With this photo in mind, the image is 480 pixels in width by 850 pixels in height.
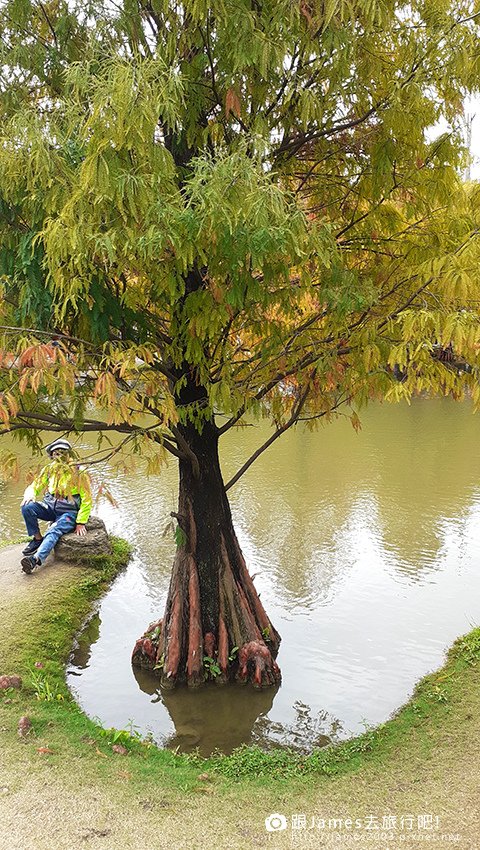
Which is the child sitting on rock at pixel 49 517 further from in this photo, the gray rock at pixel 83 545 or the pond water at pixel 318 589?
the pond water at pixel 318 589

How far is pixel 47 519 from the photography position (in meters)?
7.57

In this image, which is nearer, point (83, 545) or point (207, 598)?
point (207, 598)

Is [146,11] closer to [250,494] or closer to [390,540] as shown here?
[390,540]

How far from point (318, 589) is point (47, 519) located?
324 centimetres

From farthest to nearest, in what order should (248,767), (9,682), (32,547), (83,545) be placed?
(83,545) < (32,547) < (9,682) < (248,767)

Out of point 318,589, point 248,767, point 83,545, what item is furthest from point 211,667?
point 83,545

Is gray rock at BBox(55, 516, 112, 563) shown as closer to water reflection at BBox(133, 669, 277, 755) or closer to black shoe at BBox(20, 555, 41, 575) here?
black shoe at BBox(20, 555, 41, 575)

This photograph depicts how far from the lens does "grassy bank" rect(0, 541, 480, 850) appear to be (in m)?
3.52

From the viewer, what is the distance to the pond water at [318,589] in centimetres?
509

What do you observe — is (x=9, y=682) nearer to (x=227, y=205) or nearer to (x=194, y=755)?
(x=194, y=755)

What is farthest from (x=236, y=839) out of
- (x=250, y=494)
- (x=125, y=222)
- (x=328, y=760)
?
(x=250, y=494)

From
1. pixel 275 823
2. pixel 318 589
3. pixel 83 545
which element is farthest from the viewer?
pixel 83 545

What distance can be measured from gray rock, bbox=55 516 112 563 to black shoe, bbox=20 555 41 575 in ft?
1.55

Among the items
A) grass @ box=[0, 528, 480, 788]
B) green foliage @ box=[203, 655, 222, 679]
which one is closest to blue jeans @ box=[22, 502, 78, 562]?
grass @ box=[0, 528, 480, 788]
